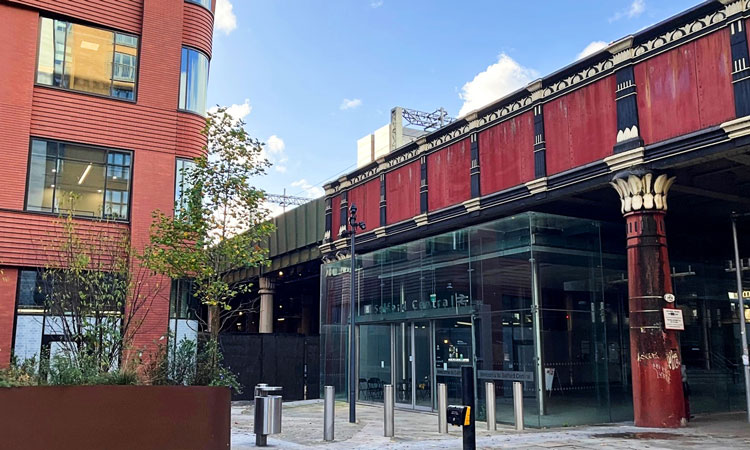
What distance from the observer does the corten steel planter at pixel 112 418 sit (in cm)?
957

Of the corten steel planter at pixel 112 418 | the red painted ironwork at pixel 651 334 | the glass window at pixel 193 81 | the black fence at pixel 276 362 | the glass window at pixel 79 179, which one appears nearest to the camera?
the corten steel planter at pixel 112 418

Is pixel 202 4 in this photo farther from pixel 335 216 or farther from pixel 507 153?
pixel 507 153

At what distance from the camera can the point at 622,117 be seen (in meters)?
17.5

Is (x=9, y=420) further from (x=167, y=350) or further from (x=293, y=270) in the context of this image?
(x=293, y=270)

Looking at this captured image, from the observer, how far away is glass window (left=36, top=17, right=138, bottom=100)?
2233 centimetres

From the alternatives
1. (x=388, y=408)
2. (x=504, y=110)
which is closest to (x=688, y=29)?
(x=504, y=110)

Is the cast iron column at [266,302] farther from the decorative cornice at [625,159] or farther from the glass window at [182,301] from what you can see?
the decorative cornice at [625,159]

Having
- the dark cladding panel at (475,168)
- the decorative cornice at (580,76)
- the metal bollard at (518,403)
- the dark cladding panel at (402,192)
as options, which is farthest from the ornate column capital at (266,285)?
the metal bollard at (518,403)

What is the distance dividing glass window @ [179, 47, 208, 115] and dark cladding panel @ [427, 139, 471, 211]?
8.71 metres

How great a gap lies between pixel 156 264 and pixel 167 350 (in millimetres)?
4439

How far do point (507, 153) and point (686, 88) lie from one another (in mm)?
6042

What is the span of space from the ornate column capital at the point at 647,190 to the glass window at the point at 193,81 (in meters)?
15.2

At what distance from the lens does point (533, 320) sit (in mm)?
18516

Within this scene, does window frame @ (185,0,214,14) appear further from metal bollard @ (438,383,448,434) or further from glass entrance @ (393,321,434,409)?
metal bollard @ (438,383,448,434)
